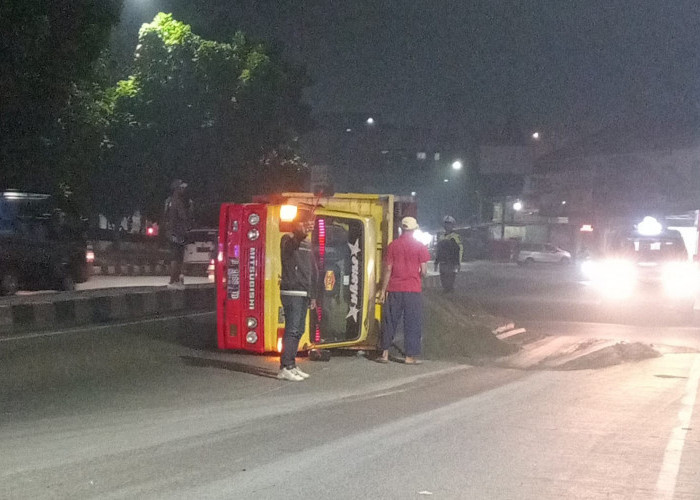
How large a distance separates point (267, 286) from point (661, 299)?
49.5 ft

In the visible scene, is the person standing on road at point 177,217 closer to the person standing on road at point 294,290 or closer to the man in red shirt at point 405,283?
the man in red shirt at point 405,283

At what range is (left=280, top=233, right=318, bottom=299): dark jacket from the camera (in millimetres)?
10523

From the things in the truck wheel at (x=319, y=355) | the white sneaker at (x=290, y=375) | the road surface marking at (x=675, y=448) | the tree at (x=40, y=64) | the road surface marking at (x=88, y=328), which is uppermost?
the tree at (x=40, y=64)

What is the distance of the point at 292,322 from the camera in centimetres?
1056

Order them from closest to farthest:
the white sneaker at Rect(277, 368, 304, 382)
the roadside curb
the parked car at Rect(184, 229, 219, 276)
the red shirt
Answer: the white sneaker at Rect(277, 368, 304, 382), the red shirt, the roadside curb, the parked car at Rect(184, 229, 219, 276)

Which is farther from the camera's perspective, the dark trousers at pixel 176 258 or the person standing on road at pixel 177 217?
the dark trousers at pixel 176 258

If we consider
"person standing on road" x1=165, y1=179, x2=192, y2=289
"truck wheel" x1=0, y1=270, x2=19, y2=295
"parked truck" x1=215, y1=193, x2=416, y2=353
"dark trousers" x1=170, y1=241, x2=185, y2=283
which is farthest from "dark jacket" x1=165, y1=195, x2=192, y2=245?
"parked truck" x1=215, y1=193, x2=416, y2=353

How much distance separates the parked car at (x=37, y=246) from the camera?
19.6m

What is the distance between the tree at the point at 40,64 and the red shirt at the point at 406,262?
9510 mm

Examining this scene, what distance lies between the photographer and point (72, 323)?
51.9 feet

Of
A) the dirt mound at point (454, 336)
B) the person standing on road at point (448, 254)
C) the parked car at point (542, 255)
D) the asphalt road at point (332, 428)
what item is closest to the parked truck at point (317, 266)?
the asphalt road at point (332, 428)

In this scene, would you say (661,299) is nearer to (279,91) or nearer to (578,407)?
(578,407)

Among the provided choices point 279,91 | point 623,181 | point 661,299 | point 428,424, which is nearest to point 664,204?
point 623,181

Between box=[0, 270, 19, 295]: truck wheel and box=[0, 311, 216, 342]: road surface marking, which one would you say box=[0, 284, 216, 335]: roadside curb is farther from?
box=[0, 270, 19, 295]: truck wheel
